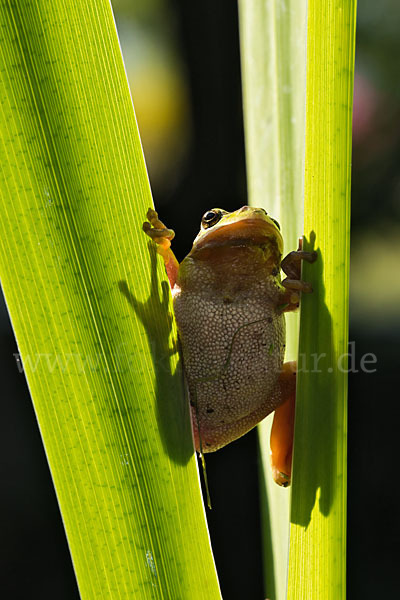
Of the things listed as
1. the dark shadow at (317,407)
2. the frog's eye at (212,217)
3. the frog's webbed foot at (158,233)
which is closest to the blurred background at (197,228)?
the frog's eye at (212,217)

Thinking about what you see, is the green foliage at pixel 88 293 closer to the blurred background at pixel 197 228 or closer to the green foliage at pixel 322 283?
the green foliage at pixel 322 283

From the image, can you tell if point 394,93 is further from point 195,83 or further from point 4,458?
point 4,458

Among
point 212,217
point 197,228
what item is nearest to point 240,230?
point 212,217

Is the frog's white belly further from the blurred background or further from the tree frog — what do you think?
the blurred background

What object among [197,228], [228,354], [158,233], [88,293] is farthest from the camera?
[197,228]

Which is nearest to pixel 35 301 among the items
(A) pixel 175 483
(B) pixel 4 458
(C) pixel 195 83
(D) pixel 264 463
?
(A) pixel 175 483

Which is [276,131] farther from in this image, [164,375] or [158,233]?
[164,375]

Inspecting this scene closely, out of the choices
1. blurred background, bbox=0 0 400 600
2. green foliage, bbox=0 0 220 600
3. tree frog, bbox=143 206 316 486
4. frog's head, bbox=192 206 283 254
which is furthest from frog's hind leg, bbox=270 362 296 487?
blurred background, bbox=0 0 400 600
